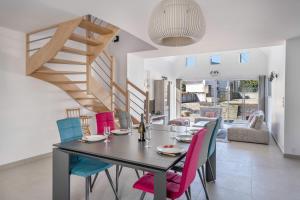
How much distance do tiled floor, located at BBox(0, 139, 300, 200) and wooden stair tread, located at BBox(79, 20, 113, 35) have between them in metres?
2.47

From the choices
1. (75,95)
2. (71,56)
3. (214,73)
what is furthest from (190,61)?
(75,95)

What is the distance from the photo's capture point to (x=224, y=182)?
3117 millimetres

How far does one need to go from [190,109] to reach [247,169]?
7839 mm

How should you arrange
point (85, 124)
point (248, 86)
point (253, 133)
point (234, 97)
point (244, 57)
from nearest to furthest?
point (85, 124)
point (253, 133)
point (244, 57)
point (248, 86)
point (234, 97)

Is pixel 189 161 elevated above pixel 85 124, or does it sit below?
above

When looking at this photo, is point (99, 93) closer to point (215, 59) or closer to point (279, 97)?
point (279, 97)

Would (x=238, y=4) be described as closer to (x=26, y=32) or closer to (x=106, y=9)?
(x=106, y=9)

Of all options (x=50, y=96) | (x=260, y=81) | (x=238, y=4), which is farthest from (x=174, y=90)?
(x=238, y=4)

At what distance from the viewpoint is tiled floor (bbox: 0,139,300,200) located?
2711 mm

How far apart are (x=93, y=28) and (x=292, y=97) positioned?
4273mm

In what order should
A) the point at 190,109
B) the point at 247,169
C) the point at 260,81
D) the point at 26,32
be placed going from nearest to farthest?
the point at 247,169 < the point at 26,32 < the point at 260,81 < the point at 190,109

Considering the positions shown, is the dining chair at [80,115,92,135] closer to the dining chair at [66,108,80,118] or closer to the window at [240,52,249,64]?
the dining chair at [66,108,80,118]

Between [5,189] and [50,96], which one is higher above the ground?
[50,96]

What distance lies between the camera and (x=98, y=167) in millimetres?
2354
